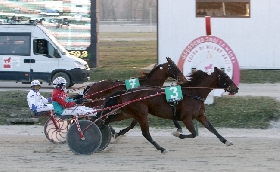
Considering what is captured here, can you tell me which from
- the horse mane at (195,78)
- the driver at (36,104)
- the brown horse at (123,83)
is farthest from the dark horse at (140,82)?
the horse mane at (195,78)

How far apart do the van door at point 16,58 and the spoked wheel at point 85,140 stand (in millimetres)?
11225

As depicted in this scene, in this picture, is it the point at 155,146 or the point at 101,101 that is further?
the point at 101,101

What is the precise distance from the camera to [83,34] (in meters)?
29.1

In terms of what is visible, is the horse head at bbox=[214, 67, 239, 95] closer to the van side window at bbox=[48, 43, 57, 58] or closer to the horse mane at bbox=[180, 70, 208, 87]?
the horse mane at bbox=[180, 70, 208, 87]

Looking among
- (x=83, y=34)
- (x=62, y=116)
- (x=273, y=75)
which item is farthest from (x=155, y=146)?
(x=83, y=34)

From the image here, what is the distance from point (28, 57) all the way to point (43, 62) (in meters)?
0.51

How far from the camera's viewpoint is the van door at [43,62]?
23000mm

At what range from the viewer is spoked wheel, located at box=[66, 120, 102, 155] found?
12.1 m

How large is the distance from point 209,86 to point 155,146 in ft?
4.99

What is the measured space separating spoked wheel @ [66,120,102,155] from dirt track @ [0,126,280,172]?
0.42 ft

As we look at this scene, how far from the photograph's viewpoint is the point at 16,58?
22969mm

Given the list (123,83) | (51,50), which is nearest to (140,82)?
(123,83)

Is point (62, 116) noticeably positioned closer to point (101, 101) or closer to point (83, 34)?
point (101, 101)

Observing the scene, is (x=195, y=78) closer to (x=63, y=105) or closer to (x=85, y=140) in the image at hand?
(x=85, y=140)
